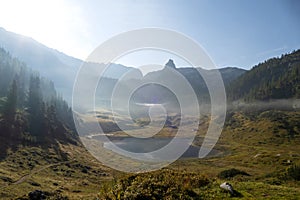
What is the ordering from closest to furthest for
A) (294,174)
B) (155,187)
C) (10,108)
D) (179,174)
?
(155,187) → (179,174) → (294,174) → (10,108)

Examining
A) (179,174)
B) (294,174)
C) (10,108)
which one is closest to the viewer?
(179,174)

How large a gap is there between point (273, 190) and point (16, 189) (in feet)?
177

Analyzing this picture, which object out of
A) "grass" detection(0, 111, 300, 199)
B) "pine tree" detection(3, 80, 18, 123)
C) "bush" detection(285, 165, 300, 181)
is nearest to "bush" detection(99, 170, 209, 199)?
"grass" detection(0, 111, 300, 199)

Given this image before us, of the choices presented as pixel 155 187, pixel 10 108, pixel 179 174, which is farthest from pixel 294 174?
pixel 10 108

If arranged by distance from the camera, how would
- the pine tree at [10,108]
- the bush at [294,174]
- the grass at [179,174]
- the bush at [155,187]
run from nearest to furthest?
1. the bush at [155,187]
2. the grass at [179,174]
3. the bush at [294,174]
4. the pine tree at [10,108]

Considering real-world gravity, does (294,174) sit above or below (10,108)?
below

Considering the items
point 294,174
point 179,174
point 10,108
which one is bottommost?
point 294,174

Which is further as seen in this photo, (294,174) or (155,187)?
(294,174)

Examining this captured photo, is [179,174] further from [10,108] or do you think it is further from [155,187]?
[10,108]

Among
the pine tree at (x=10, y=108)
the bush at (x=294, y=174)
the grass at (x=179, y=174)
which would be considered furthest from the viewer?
the pine tree at (x=10, y=108)

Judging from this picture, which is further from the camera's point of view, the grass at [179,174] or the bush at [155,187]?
the grass at [179,174]

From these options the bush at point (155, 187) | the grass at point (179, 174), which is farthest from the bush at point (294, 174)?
the bush at point (155, 187)

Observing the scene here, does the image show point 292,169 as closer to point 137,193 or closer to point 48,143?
point 137,193

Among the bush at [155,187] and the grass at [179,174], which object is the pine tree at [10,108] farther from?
the bush at [155,187]
